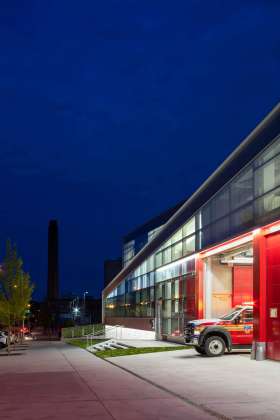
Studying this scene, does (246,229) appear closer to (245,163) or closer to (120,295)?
(245,163)

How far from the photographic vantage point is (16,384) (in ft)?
61.4

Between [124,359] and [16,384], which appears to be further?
[124,359]

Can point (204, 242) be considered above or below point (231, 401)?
above

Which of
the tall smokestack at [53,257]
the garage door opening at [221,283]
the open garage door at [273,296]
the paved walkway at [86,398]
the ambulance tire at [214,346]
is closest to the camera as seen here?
the paved walkway at [86,398]

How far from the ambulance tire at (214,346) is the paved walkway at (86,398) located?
529cm

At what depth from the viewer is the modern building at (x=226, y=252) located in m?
23.5

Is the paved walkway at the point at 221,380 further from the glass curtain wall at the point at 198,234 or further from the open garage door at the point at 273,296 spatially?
the glass curtain wall at the point at 198,234

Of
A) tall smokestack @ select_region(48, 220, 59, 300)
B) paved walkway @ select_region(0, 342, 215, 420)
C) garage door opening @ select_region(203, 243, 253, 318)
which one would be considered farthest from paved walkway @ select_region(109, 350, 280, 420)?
tall smokestack @ select_region(48, 220, 59, 300)

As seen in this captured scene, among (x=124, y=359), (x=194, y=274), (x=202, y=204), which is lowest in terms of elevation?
(x=124, y=359)

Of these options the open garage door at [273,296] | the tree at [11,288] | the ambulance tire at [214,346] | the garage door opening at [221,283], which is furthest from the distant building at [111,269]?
the open garage door at [273,296]

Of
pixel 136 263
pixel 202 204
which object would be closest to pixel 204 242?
pixel 202 204

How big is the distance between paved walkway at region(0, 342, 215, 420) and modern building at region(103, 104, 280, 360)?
5.90 meters

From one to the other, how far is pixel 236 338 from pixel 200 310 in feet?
24.2

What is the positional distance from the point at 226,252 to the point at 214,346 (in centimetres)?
592
